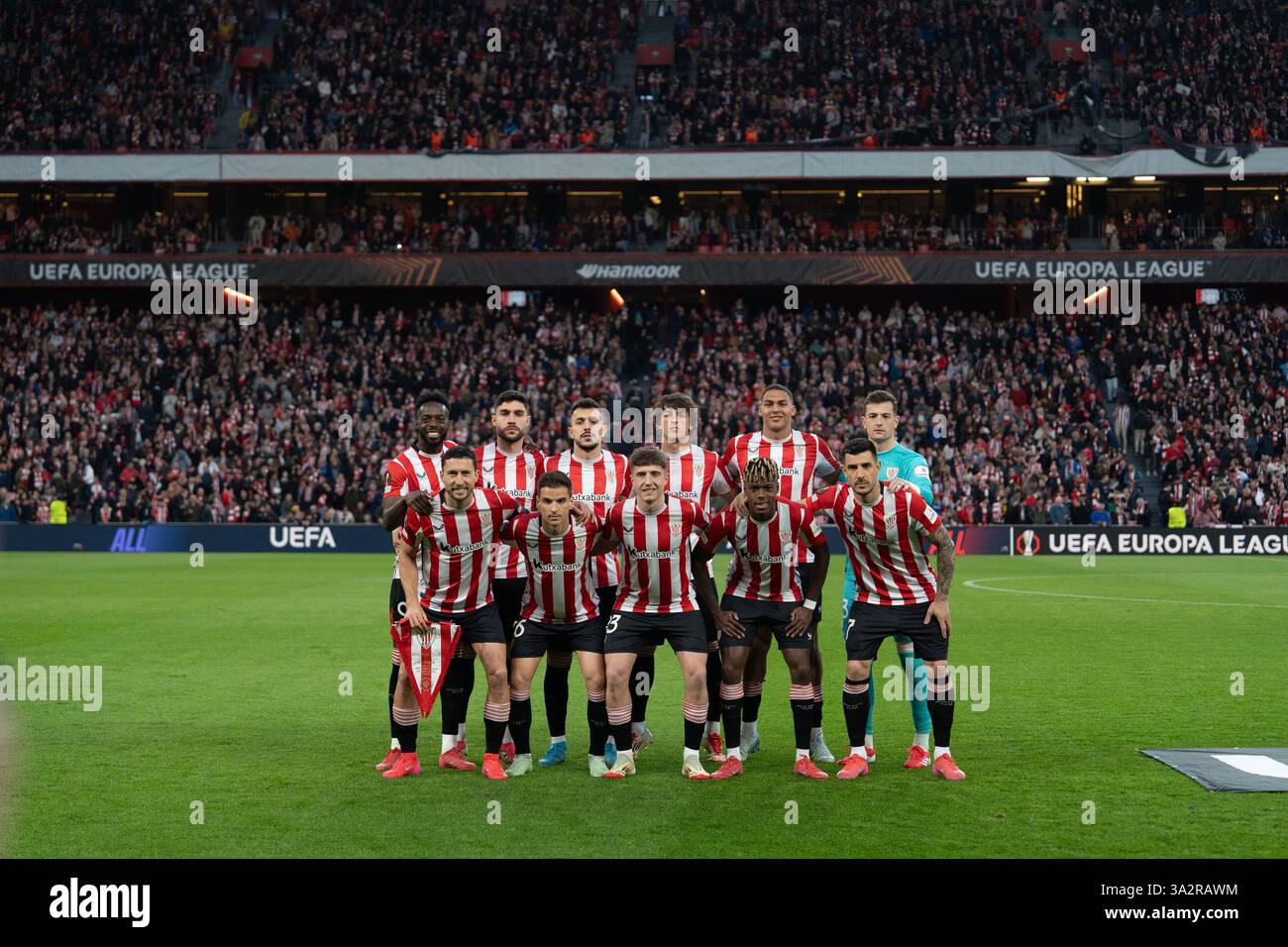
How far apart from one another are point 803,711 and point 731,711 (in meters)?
0.46

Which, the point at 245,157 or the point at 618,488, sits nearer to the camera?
the point at 618,488

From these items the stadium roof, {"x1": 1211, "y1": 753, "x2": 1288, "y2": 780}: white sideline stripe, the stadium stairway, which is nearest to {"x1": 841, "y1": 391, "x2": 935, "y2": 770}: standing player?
{"x1": 1211, "y1": 753, "x2": 1288, "y2": 780}: white sideline stripe

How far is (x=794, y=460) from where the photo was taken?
385 inches

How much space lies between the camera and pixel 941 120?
138ft

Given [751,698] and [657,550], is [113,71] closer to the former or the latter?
[657,550]

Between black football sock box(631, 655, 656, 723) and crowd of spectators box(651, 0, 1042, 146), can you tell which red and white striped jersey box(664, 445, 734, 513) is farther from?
crowd of spectators box(651, 0, 1042, 146)

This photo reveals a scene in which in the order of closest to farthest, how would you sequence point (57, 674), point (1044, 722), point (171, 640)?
point (1044, 722), point (57, 674), point (171, 640)

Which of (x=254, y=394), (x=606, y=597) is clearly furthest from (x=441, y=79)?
(x=606, y=597)

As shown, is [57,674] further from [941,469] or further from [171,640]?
[941,469]

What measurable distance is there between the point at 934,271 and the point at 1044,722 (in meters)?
31.9

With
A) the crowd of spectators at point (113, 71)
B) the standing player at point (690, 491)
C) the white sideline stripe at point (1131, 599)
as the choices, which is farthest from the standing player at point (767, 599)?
the crowd of spectators at point (113, 71)

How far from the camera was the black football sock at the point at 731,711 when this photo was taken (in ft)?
29.3

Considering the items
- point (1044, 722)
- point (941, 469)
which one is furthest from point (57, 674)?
point (941, 469)

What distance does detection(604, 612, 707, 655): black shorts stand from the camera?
350 inches
